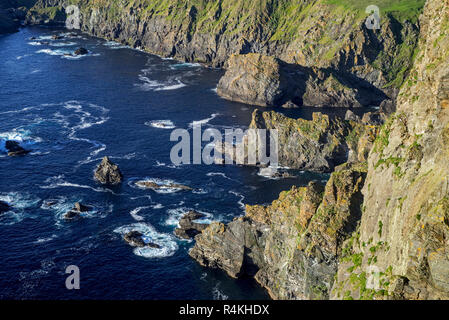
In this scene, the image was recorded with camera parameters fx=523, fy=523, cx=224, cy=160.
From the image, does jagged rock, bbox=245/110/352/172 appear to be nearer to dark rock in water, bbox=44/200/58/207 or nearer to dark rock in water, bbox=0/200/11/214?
dark rock in water, bbox=44/200/58/207

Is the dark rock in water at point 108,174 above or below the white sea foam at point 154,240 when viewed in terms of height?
above

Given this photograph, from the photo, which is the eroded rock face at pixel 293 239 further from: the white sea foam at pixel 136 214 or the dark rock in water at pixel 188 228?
the white sea foam at pixel 136 214

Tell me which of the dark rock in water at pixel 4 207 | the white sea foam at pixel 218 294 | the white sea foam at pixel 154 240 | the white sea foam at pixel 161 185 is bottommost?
the white sea foam at pixel 218 294

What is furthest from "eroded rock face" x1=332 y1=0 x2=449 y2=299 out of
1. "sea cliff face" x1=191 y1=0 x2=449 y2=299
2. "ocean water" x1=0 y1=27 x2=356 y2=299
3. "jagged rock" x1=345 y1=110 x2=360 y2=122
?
"jagged rock" x1=345 y1=110 x2=360 y2=122

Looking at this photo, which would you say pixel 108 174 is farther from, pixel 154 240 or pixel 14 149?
pixel 14 149

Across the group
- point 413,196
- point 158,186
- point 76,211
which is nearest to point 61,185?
point 76,211

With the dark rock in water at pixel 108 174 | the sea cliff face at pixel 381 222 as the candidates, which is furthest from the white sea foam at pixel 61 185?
the sea cliff face at pixel 381 222
